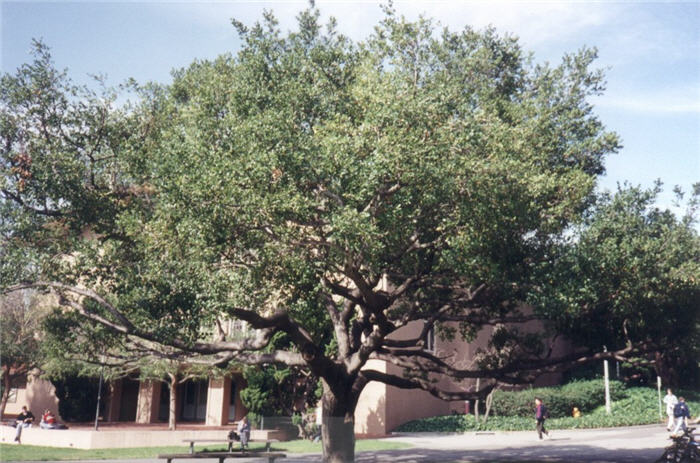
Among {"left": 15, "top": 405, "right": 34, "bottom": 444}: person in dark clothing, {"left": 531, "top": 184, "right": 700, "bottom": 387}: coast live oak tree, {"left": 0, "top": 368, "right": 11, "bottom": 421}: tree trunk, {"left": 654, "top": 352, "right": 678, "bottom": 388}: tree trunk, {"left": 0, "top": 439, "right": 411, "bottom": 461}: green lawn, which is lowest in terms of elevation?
{"left": 0, "top": 439, "right": 411, "bottom": 461}: green lawn

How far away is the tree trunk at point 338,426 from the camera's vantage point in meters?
15.2

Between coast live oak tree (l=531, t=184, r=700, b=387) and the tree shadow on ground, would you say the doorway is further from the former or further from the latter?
coast live oak tree (l=531, t=184, r=700, b=387)

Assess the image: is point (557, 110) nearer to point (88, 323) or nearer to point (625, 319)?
point (625, 319)

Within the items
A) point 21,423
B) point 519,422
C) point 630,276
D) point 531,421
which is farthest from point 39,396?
point 630,276

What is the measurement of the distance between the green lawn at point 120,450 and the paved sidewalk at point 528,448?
49.3 inches

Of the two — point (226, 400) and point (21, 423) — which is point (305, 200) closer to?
point (21, 423)

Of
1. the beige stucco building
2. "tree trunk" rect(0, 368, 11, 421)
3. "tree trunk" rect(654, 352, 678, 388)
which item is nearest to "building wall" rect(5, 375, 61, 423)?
the beige stucco building

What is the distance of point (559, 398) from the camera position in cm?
3203

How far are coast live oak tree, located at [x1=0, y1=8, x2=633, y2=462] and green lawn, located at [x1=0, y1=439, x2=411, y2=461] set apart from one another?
6.50 m

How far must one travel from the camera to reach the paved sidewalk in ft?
61.0

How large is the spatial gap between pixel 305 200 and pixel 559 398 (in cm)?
2488

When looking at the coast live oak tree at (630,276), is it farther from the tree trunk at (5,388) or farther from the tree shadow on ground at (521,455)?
the tree trunk at (5,388)

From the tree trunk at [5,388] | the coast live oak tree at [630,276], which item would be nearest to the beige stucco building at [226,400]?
the tree trunk at [5,388]

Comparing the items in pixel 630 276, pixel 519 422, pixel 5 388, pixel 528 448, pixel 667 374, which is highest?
pixel 630 276
